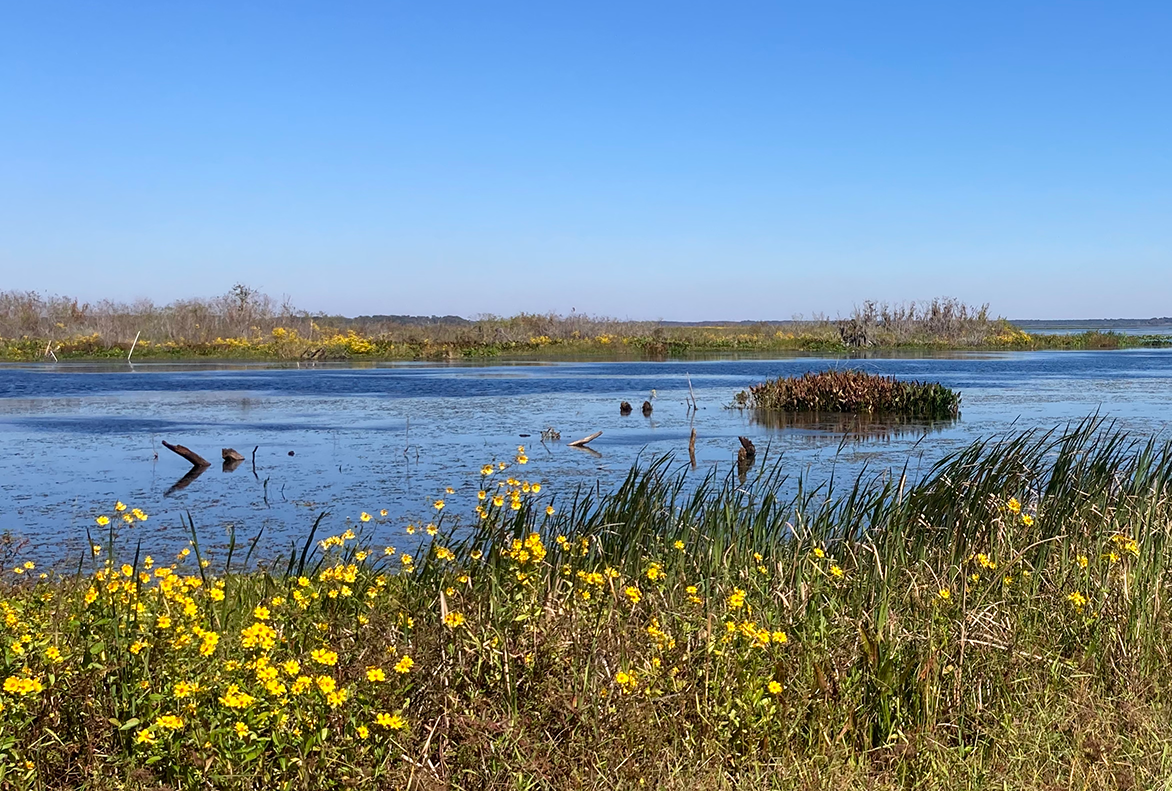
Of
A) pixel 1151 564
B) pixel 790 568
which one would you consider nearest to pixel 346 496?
pixel 790 568

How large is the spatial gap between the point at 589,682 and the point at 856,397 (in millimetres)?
22289

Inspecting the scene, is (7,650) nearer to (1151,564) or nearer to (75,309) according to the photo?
(1151,564)

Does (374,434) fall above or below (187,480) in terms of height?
above

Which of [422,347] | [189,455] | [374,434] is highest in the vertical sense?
[422,347]

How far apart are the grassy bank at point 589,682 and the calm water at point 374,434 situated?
629cm

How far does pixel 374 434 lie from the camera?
21891mm

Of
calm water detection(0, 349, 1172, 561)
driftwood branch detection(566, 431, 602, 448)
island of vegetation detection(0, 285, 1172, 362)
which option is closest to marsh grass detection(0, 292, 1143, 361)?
island of vegetation detection(0, 285, 1172, 362)

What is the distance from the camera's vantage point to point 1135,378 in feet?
126

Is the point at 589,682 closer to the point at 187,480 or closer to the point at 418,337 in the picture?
the point at 187,480

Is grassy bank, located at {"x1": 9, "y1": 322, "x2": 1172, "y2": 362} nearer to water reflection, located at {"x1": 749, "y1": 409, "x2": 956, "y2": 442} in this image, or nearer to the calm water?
the calm water

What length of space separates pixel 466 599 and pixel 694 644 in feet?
3.76

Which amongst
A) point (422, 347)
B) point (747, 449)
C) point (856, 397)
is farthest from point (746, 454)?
point (422, 347)

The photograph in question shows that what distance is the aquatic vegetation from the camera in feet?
81.6

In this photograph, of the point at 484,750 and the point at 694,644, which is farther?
the point at 694,644
